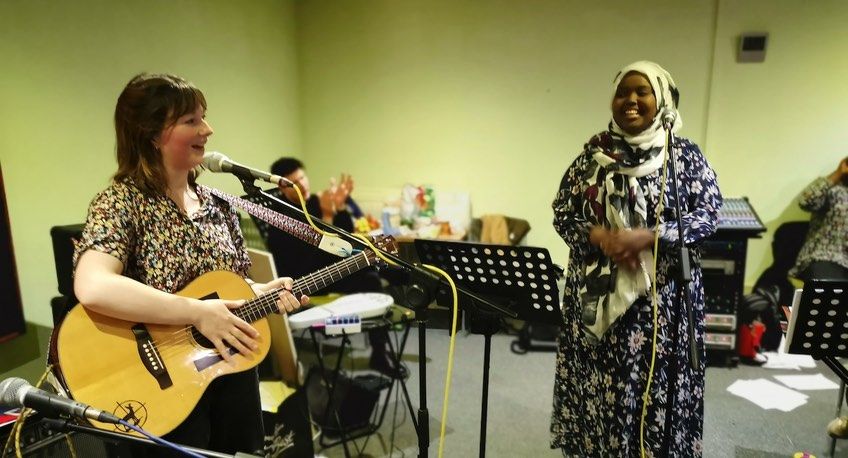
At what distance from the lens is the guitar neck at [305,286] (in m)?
1.38

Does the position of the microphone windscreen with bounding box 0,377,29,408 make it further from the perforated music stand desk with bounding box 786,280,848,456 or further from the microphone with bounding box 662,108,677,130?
the perforated music stand desk with bounding box 786,280,848,456

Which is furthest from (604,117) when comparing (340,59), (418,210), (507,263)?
(507,263)

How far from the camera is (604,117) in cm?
385

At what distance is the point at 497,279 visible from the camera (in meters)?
1.36

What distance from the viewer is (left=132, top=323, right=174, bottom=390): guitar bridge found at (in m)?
1.28

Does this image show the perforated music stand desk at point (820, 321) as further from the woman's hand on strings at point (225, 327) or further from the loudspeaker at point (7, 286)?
the loudspeaker at point (7, 286)

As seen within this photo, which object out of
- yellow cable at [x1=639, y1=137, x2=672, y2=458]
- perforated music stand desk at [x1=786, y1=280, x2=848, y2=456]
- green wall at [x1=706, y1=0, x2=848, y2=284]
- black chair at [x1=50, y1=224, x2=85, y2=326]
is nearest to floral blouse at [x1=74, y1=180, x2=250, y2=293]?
black chair at [x1=50, y1=224, x2=85, y2=326]

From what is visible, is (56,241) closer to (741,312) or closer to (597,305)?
(597,305)

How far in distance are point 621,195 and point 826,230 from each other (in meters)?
2.45

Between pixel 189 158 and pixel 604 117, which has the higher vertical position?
pixel 604 117

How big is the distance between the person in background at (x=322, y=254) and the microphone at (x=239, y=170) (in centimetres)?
119

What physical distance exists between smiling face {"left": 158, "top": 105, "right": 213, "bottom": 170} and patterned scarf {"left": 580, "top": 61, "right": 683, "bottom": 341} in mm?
1139

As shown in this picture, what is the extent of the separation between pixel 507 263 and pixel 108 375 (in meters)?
0.98

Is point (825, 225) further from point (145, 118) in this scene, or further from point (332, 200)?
point (145, 118)
